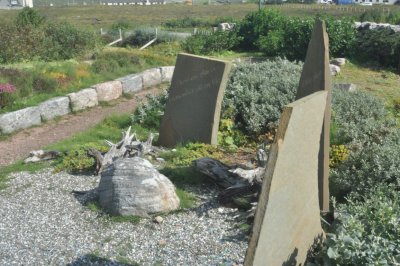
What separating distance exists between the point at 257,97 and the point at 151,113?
84.1 inches

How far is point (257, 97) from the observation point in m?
9.38

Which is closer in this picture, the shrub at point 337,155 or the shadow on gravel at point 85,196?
the shadow on gravel at point 85,196

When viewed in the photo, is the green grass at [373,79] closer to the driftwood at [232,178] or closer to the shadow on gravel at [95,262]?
the driftwood at [232,178]

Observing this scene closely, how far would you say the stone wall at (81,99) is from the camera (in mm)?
10525

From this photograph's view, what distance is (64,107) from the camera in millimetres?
11891

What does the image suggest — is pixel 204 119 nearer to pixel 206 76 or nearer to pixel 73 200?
pixel 206 76

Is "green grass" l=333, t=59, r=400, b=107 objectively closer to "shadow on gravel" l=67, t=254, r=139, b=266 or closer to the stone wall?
the stone wall

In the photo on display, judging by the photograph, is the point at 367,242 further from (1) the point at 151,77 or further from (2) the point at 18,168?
(1) the point at 151,77

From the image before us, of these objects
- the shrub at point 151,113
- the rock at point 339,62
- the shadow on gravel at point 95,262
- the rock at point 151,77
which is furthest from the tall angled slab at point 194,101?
the rock at point 339,62

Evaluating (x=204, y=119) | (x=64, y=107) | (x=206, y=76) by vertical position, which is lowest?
(x=64, y=107)

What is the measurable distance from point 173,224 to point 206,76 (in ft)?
10.3

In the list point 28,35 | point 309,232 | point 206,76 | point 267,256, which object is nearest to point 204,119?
point 206,76

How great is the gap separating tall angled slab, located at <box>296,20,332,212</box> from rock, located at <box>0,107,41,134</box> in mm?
6654

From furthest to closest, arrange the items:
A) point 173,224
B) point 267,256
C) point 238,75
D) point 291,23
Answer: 1. point 291,23
2. point 238,75
3. point 173,224
4. point 267,256
